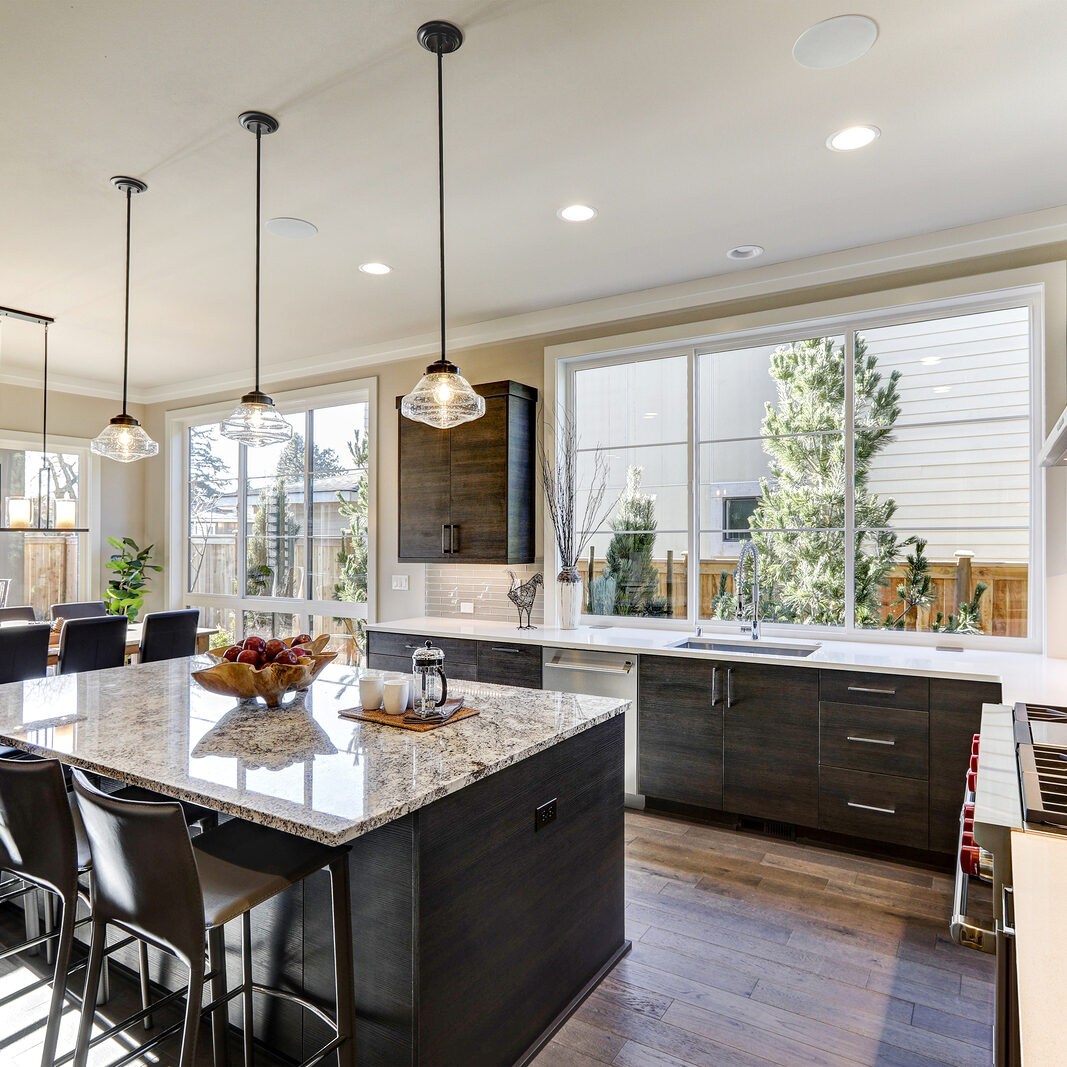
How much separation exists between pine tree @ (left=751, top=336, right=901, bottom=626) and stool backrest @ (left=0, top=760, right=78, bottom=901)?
3259mm

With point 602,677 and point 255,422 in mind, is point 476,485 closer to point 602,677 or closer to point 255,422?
point 602,677

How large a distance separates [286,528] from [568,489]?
9.29ft

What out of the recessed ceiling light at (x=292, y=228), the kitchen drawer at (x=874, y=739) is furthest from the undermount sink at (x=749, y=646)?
the recessed ceiling light at (x=292, y=228)

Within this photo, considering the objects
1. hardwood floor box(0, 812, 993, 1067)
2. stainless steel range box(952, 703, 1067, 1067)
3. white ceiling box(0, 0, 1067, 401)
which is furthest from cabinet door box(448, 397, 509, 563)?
stainless steel range box(952, 703, 1067, 1067)

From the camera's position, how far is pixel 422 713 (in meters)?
2.06

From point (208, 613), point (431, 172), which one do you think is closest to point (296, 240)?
point (431, 172)

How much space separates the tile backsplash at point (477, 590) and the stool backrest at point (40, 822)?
3116 mm

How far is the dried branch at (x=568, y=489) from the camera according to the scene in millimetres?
4449

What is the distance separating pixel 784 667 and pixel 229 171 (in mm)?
3083

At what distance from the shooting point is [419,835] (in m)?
1.49

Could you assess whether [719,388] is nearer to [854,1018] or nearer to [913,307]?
[913,307]

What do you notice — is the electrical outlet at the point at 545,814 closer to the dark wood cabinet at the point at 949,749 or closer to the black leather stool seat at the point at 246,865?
the black leather stool seat at the point at 246,865

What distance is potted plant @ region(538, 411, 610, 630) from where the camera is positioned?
4.44 m

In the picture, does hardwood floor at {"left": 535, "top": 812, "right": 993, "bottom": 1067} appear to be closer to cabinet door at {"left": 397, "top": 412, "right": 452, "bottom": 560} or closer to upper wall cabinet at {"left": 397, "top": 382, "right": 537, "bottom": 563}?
upper wall cabinet at {"left": 397, "top": 382, "right": 537, "bottom": 563}
